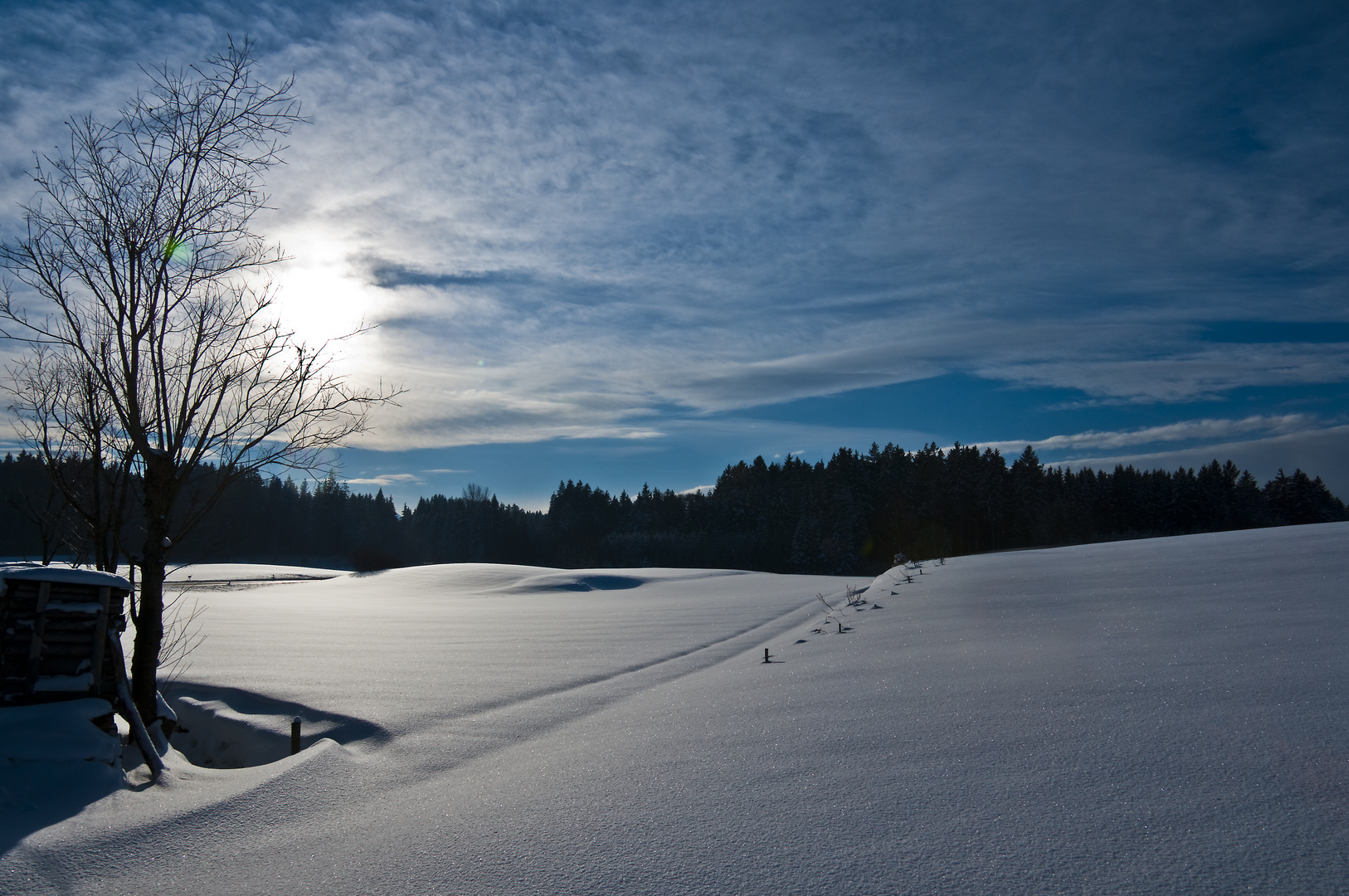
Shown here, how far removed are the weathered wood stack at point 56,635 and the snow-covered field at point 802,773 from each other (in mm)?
762

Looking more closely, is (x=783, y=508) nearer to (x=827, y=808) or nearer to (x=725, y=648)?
(x=725, y=648)

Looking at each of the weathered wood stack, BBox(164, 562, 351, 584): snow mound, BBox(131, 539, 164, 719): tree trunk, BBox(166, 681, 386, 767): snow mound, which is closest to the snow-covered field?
BBox(166, 681, 386, 767): snow mound

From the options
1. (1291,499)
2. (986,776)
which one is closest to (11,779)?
(986,776)

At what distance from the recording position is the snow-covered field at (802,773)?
2600mm

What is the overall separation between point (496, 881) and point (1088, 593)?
8212 millimetres

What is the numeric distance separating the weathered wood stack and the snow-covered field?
0.76 m

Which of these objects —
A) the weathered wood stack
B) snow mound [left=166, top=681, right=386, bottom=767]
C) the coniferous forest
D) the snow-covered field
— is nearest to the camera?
the snow-covered field

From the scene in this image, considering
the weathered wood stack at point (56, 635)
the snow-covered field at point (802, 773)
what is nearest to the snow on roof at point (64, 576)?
the weathered wood stack at point (56, 635)

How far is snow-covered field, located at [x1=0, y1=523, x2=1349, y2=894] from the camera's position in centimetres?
260

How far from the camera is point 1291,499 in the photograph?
195 feet

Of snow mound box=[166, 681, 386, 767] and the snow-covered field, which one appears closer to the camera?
the snow-covered field

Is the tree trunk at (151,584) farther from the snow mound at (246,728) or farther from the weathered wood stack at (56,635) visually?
the weathered wood stack at (56,635)

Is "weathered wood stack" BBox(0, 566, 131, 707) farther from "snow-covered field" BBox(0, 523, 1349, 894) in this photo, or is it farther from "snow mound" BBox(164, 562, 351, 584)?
"snow mound" BBox(164, 562, 351, 584)

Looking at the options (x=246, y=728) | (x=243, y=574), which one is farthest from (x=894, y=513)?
(x=246, y=728)
